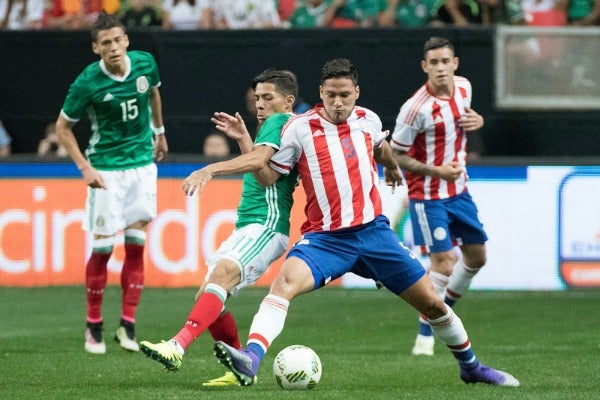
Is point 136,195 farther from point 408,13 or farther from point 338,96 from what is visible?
point 408,13

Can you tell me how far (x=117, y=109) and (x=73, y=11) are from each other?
7.28 metres

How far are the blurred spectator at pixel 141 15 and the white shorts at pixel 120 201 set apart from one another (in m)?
5.85

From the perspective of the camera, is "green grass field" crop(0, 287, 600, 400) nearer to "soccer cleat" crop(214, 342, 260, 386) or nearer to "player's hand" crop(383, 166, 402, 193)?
→ "soccer cleat" crop(214, 342, 260, 386)

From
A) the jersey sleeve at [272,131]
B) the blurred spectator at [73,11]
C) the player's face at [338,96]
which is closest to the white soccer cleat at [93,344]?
the jersey sleeve at [272,131]

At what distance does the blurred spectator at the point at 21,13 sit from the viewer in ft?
56.2

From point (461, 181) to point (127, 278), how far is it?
271cm

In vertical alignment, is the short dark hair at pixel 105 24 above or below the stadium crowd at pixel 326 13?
above

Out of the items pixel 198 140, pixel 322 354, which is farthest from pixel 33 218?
pixel 322 354

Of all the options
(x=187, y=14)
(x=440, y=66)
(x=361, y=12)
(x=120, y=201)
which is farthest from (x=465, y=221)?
(x=187, y=14)

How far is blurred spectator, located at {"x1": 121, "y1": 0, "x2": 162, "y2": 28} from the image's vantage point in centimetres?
1606

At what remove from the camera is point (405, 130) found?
1002 centimetres

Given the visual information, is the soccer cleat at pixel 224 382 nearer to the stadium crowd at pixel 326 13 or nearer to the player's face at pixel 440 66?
the player's face at pixel 440 66

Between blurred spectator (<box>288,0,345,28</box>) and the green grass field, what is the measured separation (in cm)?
331

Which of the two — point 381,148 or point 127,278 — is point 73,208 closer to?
point 127,278
